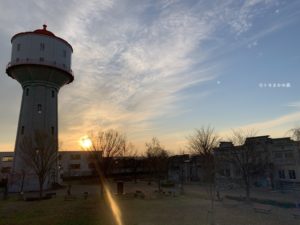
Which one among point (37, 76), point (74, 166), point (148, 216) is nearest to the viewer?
point (148, 216)

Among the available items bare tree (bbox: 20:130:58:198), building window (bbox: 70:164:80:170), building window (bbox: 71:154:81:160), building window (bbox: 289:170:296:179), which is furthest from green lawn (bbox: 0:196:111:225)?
building window (bbox: 71:154:81:160)

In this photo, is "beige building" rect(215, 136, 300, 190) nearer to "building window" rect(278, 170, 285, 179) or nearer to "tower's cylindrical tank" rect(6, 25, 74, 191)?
"building window" rect(278, 170, 285, 179)

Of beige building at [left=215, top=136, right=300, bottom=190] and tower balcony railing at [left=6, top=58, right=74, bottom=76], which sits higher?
tower balcony railing at [left=6, top=58, right=74, bottom=76]

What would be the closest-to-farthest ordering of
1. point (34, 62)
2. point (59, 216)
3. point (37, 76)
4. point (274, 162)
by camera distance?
point (59, 216), point (34, 62), point (37, 76), point (274, 162)

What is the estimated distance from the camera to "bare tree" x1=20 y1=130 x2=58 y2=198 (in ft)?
99.5

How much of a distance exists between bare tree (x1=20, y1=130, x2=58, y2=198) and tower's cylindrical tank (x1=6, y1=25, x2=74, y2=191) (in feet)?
3.15

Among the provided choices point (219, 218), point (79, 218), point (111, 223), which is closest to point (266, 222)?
point (219, 218)

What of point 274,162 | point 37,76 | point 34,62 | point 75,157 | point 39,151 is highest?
point 34,62

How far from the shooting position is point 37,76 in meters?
35.3

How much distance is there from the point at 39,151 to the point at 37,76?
11199mm

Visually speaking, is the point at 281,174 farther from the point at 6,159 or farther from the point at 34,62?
the point at 6,159

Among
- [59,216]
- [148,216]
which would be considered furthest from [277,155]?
[59,216]

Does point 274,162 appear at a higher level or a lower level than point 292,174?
higher

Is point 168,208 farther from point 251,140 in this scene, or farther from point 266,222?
point 251,140
